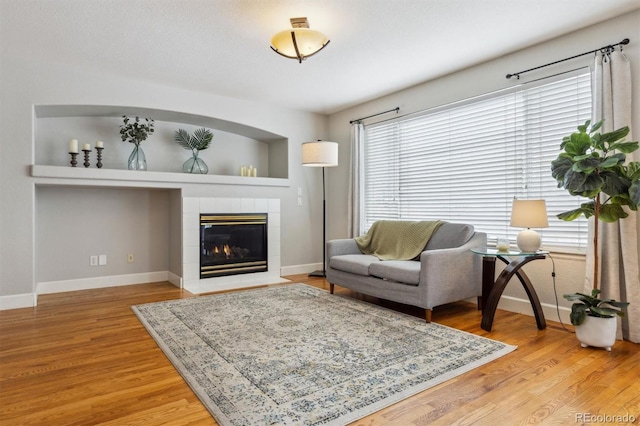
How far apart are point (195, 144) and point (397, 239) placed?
294 centimetres

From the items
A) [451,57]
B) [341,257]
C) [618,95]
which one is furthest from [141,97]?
[618,95]

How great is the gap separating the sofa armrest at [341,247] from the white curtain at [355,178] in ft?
2.96

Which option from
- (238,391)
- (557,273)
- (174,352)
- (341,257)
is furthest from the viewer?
(341,257)

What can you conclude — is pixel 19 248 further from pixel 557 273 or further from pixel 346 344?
pixel 557 273

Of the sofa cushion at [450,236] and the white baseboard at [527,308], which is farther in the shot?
the sofa cushion at [450,236]

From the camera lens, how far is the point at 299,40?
2.86m

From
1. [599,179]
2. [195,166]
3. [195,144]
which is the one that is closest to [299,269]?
[195,166]

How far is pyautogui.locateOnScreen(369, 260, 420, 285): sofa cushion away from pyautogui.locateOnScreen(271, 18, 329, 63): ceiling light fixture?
78.4 inches

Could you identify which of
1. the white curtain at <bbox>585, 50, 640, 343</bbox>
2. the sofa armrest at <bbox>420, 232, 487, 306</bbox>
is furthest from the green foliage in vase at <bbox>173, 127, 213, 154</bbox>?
the white curtain at <bbox>585, 50, 640, 343</bbox>

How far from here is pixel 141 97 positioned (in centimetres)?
443

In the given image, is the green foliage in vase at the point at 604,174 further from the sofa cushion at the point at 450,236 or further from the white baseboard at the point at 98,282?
the white baseboard at the point at 98,282

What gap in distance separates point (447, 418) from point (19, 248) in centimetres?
423

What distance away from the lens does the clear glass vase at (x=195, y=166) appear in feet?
16.3

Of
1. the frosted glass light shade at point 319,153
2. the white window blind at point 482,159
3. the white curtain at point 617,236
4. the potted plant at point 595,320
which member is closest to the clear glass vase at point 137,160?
the frosted glass light shade at point 319,153
